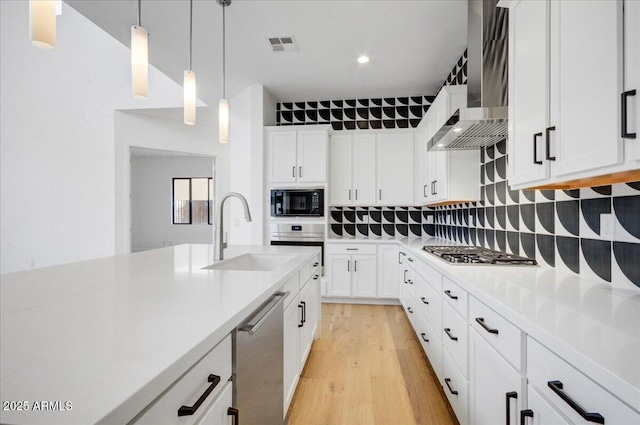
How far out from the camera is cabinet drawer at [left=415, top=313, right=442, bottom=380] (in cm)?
208

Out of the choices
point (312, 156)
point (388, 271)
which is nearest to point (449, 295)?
point (388, 271)

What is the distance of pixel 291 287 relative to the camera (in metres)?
1.76

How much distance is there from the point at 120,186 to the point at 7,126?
7.09ft

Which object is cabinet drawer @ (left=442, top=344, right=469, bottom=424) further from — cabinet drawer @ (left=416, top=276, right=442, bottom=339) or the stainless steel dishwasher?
the stainless steel dishwasher

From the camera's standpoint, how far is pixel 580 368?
0.73 meters

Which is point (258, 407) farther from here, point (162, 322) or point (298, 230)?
point (298, 230)

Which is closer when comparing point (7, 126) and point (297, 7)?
point (297, 7)

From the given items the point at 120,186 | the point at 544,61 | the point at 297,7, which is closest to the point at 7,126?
the point at 120,186

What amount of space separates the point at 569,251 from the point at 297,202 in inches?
122

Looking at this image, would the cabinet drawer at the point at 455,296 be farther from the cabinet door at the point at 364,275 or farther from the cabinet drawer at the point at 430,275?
the cabinet door at the point at 364,275

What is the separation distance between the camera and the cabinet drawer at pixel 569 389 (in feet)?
2.15

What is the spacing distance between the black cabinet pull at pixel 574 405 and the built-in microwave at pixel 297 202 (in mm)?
3523

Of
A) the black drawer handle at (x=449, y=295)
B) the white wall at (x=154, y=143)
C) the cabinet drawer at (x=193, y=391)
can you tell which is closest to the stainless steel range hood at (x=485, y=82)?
the black drawer handle at (x=449, y=295)

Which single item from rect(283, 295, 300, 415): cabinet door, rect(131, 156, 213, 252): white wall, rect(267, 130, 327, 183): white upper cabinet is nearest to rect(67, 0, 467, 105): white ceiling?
rect(267, 130, 327, 183): white upper cabinet
